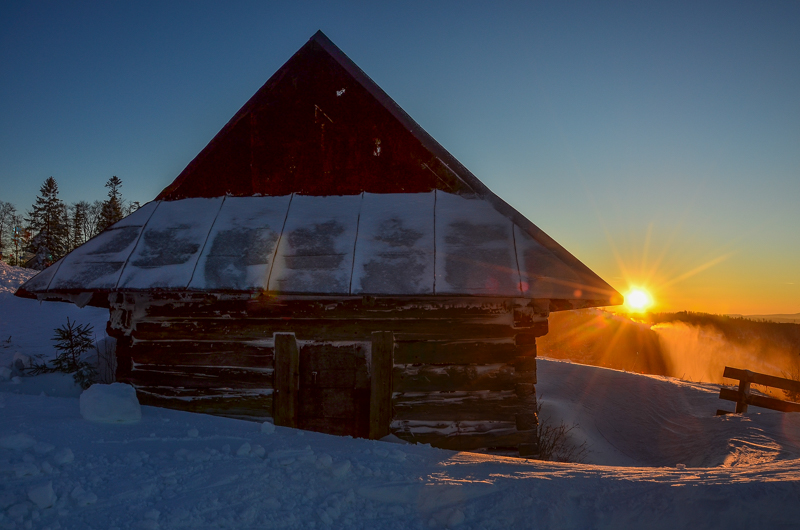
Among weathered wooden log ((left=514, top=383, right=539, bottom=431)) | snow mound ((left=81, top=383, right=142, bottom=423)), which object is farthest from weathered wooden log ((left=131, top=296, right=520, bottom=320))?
snow mound ((left=81, top=383, right=142, bottom=423))

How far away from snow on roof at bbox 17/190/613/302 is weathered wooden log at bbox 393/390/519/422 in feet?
4.72

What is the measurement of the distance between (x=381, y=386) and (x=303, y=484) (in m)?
2.57

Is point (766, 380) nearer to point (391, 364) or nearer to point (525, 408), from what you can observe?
point (525, 408)

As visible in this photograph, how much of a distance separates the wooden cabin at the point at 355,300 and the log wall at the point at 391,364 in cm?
2

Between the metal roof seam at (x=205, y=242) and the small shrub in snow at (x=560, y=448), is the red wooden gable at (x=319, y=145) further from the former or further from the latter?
the small shrub in snow at (x=560, y=448)

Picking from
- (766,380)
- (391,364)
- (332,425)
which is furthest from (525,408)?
(766,380)

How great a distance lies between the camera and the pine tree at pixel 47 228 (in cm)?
3323

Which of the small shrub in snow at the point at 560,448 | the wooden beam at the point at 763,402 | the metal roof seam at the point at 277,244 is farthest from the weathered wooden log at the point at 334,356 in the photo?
the wooden beam at the point at 763,402

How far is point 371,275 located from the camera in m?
5.21

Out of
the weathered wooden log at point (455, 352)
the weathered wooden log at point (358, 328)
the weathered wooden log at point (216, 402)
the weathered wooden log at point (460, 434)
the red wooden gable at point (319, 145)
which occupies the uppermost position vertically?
the red wooden gable at point (319, 145)

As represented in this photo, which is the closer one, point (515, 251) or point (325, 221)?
point (515, 251)

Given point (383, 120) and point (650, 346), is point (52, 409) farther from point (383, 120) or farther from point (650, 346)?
point (650, 346)

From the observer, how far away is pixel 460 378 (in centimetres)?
545

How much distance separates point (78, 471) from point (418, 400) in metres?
3.57
